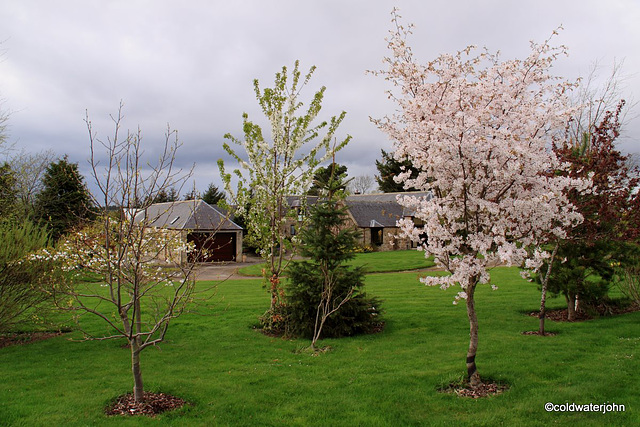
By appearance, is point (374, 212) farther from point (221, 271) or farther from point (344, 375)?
point (344, 375)

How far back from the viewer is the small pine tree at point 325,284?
11016 millimetres

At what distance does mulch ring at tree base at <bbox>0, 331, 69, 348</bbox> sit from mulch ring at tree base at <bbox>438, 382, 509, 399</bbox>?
34.3 feet

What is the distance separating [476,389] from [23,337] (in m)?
11.5

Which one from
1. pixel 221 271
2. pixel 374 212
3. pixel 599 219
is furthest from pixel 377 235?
pixel 599 219

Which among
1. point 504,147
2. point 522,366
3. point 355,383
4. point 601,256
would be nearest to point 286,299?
point 355,383

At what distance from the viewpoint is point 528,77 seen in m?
7.34

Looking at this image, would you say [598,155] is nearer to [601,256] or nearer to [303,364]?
[601,256]

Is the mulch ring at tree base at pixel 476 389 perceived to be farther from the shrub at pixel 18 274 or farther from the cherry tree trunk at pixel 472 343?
the shrub at pixel 18 274

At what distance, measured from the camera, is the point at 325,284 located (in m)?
10.8

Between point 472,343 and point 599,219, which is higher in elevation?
point 599,219

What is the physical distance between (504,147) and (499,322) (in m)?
7.29

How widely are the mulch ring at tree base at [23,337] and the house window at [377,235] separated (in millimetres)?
35762

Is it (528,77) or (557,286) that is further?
(557,286)

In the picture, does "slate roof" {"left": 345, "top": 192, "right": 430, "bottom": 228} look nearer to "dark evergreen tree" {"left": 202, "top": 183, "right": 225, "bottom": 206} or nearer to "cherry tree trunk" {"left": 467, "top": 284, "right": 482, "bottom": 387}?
"dark evergreen tree" {"left": 202, "top": 183, "right": 225, "bottom": 206}
